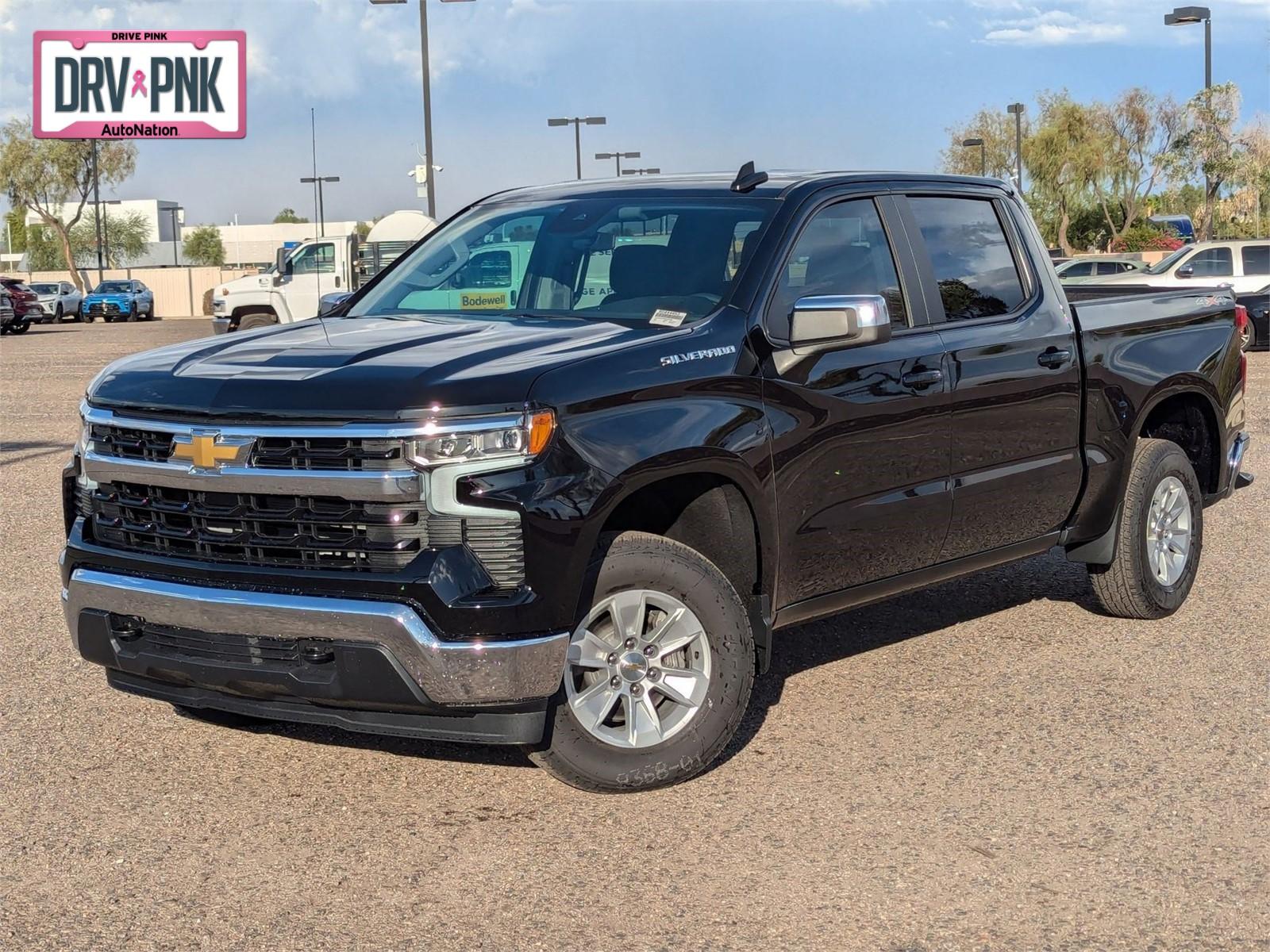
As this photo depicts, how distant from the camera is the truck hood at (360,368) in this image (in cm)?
443

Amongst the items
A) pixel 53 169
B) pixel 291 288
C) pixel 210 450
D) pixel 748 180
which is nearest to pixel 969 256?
pixel 748 180

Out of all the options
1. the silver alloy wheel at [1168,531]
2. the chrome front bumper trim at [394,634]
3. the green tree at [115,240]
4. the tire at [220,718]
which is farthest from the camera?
the green tree at [115,240]

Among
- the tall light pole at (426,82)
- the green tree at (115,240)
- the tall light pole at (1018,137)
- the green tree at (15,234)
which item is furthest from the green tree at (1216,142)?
the green tree at (15,234)

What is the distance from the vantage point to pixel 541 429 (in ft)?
14.6

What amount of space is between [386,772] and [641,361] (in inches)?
61.7

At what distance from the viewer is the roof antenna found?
18.9ft

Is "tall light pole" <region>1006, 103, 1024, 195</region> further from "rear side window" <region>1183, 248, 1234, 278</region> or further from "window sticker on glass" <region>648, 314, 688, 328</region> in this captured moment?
"window sticker on glass" <region>648, 314, 688, 328</region>

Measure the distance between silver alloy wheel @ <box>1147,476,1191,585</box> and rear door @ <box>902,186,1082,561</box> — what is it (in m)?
0.71

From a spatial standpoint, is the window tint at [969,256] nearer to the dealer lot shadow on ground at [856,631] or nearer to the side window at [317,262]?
the dealer lot shadow on ground at [856,631]

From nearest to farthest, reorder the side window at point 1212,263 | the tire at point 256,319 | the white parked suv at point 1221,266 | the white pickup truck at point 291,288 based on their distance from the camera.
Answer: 1. the white parked suv at point 1221,266
2. the side window at point 1212,263
3. the white pickup truck at point 291,288
4. the tire at point 256,319

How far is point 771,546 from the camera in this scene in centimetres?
520

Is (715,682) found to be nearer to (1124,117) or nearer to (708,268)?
(708,268)

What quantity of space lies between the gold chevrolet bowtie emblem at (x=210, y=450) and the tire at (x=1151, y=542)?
13.4ft

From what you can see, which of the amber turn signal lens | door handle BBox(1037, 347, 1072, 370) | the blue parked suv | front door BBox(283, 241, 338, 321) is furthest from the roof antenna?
the blue parked suv
